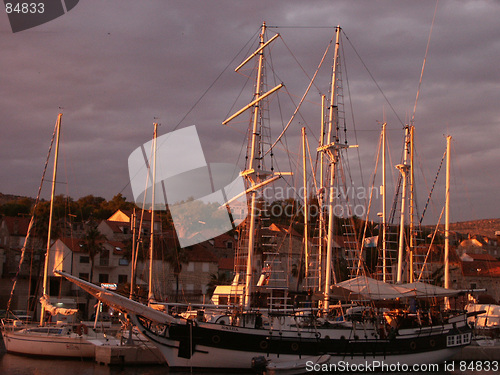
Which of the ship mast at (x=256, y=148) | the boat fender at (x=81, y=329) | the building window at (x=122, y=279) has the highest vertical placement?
the ship mast at (x=256, y=148)

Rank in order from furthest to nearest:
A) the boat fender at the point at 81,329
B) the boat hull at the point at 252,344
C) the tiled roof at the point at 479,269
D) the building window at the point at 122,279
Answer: the tiled roof at the point at 479,269 → the building window at the point at 122,279 → the boat fender at the point at 81,329 → the boat hull at the point at 252,344

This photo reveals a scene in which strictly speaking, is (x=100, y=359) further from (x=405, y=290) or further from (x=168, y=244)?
(x=168, y=244)

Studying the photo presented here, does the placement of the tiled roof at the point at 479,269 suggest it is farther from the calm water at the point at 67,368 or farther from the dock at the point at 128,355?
the dock at the point at 128,355

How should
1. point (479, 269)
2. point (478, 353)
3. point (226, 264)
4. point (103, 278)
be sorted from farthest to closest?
point (479, 269) → point (226, 264) → point (103, 278) → point (478, 353)

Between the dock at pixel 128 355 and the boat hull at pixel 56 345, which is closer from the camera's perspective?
the dock at pixel 128 355

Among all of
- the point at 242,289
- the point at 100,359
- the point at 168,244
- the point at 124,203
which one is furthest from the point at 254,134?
the point at 124,203

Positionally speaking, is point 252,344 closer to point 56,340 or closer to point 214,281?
point 56,340

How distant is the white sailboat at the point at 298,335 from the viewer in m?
34.3

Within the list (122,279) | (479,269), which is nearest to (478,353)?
(479,269)

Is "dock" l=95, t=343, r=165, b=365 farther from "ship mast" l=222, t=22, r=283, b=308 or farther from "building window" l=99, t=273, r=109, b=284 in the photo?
"building window" l=99, t=273, r=109, b=284

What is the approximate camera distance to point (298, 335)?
35125 millimetres

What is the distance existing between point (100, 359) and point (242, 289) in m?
10.3

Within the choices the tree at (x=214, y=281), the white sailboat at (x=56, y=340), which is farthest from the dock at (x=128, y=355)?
the tree at (x=214, y=281)

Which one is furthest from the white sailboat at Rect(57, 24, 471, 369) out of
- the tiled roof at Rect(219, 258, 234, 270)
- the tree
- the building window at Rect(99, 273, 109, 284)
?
the tiled roof at Rect(219, 258, 234, 270)
